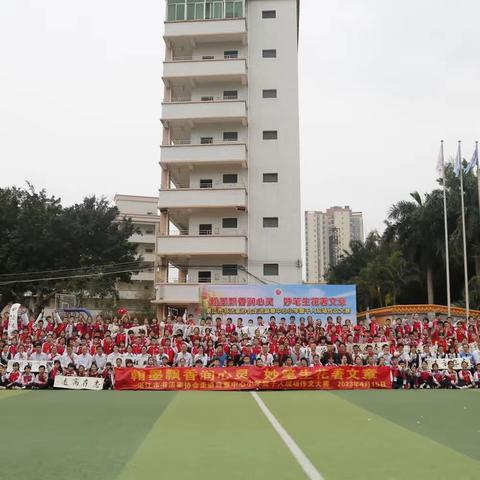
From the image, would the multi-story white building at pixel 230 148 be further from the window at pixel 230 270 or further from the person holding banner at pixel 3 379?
the person holding banner at pixel 3 379

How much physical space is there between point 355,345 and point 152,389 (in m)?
7.20

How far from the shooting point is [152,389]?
17.4 meters

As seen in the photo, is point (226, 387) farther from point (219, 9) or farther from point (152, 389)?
point (219, 9)

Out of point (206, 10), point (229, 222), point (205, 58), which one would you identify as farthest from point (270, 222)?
point (206, 10)

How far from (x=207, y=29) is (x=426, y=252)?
2496 cm

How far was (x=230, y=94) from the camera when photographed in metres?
40.0

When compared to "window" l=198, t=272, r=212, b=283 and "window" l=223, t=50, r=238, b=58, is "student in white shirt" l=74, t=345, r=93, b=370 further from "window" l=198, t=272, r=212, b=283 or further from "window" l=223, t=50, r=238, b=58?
"window" l=223, t=50, r=238, b=58

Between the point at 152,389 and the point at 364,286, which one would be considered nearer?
the point at 152,389

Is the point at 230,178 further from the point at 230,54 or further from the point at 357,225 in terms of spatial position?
the point at 357,225

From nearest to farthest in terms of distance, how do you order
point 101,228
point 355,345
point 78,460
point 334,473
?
point 334,473 < point 78,460 < point 355,345 < point 101,228

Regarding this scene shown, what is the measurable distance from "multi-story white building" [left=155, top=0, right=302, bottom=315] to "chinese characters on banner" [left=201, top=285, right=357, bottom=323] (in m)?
6.62

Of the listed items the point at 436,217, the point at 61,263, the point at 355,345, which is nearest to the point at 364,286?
the point at 436,217

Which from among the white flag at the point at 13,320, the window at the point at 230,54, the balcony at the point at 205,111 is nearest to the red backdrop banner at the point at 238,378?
the white flag at the point at 13,320

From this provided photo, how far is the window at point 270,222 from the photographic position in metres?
37.7
